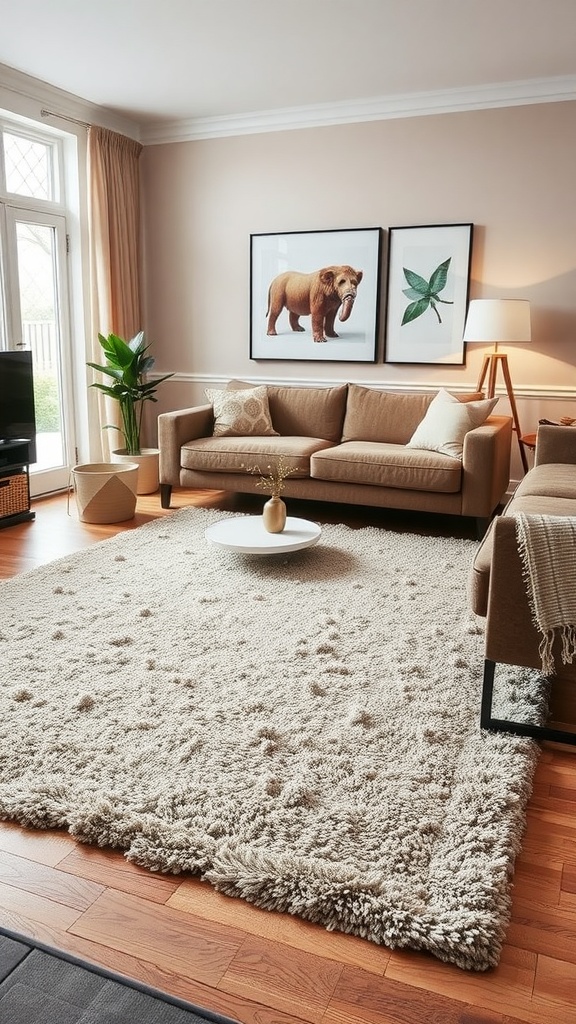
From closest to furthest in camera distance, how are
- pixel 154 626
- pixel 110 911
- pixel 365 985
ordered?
pixel 365 985 < pixel 110 911 < pixel 154 626

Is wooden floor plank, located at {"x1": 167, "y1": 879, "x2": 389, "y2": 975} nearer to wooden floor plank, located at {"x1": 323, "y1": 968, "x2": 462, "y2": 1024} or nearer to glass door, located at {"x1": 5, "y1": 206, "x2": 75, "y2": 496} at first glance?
wooden floor plank, located at {"x1": 323, "y1": 968, "x2": 462, "y2": 1024}

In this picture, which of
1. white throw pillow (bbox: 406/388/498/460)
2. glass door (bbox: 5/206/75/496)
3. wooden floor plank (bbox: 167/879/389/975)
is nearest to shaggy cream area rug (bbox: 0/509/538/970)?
wooden floor plank (bbox: 167/879/389/975)

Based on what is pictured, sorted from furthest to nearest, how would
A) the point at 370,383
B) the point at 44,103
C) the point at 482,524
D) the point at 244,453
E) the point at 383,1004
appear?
the point at 370,383 < the point at 44,103 < the point at 244,453 < the point at 482,524 < the point at 383,1004

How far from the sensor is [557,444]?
159 inches

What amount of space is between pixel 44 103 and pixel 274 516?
→ 3.26m

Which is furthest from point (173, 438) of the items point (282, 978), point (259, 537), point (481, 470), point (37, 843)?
point (282, 978)

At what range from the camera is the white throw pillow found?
4.42 metres

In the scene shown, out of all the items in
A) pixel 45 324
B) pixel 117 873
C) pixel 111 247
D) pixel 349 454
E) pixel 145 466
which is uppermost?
pixel 111 247

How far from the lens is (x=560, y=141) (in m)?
4.77

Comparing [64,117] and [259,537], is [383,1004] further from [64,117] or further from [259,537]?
[64,117]

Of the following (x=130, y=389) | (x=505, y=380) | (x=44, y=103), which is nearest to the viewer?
(x=505, y=380)

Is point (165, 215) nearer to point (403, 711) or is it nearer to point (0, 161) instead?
point (0, 161)

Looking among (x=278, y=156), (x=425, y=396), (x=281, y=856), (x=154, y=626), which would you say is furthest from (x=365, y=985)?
(x=278, y=156)

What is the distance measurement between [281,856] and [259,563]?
220 centimetres
